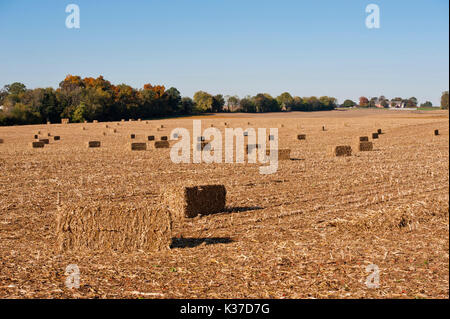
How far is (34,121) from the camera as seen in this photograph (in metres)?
80.1

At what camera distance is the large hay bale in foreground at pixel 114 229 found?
1016cm

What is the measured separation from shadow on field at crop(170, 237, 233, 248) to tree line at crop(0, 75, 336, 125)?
238ft

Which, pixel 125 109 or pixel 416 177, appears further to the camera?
pixel 125 109

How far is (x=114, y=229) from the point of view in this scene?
10.2 metres

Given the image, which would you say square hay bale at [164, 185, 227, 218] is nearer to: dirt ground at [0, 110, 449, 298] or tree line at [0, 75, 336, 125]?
dirt ground at [0, 110, 449, 298]

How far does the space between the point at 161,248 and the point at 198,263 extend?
145cm

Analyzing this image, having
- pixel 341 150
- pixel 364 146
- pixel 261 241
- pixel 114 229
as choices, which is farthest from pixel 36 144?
pixel 261 241

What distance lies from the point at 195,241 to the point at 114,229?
1746 mm

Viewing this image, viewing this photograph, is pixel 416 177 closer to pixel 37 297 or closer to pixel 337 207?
pixel 337 207

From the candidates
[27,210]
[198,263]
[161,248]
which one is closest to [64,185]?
[27,210]

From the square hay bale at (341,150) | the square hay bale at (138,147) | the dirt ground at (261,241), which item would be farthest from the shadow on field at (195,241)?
the square hay bale at (138,147)

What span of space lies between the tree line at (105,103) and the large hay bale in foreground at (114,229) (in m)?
72.2

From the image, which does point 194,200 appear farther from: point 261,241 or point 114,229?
point 114,229
